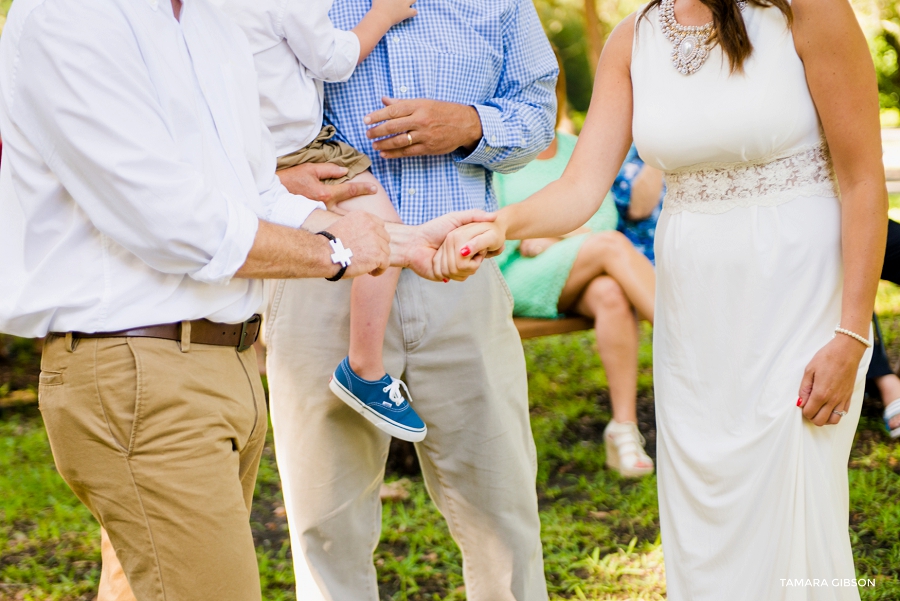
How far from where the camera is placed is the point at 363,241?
2008 millimetres

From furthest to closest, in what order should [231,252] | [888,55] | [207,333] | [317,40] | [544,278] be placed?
[888,55] → [544,278] → [317,40] → [207,333] → [231,252]

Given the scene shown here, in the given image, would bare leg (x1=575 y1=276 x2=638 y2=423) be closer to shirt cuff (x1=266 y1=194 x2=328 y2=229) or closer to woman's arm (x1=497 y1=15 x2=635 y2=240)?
woman's arm (x1=497 y1=15 x2=635 y2=240)

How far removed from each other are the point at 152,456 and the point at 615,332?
121 inches

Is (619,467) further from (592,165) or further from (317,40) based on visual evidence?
(317,40)

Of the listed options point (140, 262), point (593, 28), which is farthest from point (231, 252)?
point (593, 28)

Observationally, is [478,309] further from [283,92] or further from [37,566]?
[37,566]

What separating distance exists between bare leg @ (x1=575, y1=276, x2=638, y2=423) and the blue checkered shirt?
1986mm

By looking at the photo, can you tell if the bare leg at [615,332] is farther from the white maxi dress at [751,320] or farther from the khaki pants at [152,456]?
the khaki pants at [152,456]

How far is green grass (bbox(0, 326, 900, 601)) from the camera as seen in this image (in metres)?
3.42

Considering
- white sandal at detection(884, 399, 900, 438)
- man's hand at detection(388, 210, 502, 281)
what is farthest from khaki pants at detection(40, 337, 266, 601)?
white sandal at detection(884, 399, 900, 438)

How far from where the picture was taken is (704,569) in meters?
2.04

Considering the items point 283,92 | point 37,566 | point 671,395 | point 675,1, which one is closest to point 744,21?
point 675,1

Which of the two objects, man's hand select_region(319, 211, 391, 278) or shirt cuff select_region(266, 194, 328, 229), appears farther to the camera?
shirt cuff select_region(266, 194, 328, 229)

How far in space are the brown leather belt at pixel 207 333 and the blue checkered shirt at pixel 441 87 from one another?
632 mm
